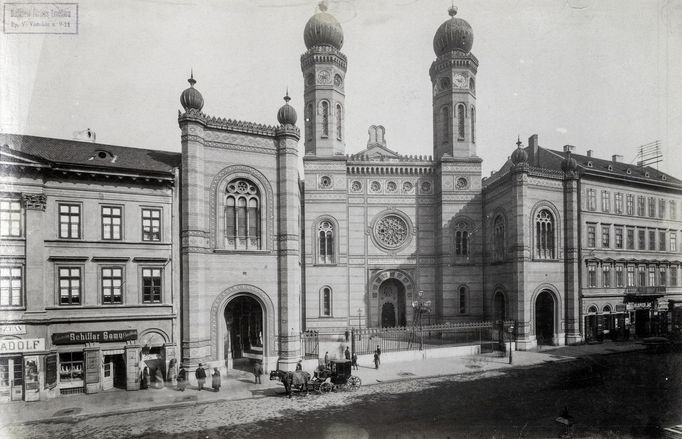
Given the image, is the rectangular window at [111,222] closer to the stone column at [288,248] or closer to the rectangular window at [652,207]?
the stone column at [288,248]

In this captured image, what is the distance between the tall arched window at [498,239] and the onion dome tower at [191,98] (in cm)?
2245

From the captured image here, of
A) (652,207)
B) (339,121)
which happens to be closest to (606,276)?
(652,207)

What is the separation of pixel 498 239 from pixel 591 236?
6.74 metres

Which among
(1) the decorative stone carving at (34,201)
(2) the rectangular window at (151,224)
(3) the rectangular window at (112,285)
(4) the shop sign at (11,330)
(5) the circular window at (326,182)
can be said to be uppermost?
(5) the circular window at (326,182)

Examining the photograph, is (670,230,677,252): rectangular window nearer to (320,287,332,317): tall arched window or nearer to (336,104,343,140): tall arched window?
(320,287,332,317): tall arched window

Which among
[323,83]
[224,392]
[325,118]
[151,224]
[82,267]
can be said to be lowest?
[224,392]

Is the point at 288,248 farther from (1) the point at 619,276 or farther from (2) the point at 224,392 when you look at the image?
(1) the point at 619,276

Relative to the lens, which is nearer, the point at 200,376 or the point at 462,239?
the point at 200,376

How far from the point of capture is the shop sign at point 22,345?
16750 millimetres

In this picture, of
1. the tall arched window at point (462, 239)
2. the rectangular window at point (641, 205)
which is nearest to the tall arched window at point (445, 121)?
the tall arched window at point (462, 239)

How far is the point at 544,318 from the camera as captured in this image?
30.5 m

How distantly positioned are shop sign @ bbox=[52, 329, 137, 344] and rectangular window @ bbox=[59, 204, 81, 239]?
440 centimetres

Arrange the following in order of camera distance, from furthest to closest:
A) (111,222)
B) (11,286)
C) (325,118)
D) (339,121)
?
(339,121)
(325,118)
(111,222)
(11,286)

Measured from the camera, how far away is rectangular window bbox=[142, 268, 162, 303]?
1944cm
